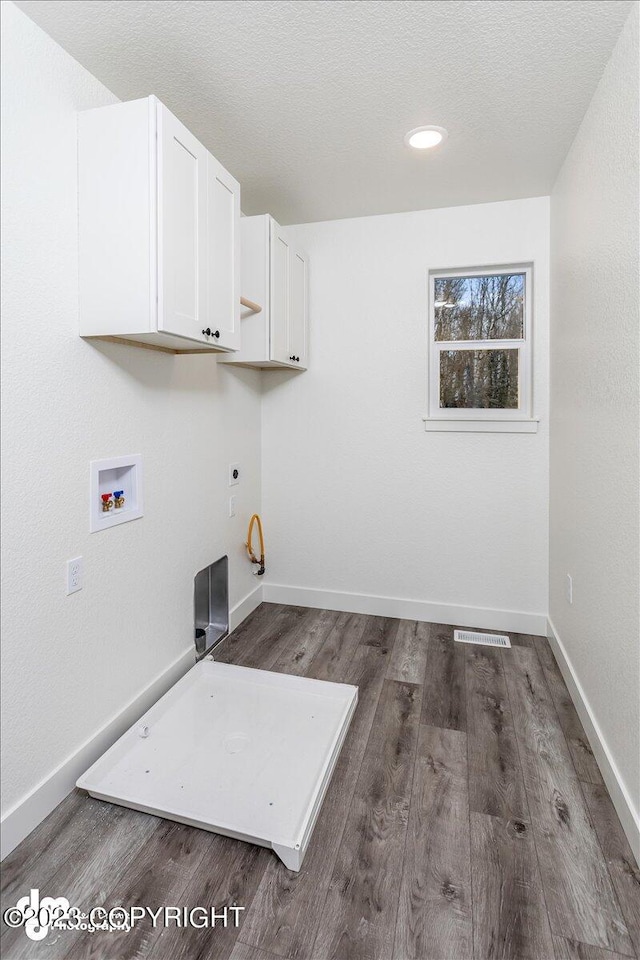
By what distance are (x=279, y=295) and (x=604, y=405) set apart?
1734 millimetres

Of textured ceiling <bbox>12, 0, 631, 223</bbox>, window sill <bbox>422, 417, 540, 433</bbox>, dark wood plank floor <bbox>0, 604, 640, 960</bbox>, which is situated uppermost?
textured ceiling <bbox>12, 0, 631, 223</bbox>

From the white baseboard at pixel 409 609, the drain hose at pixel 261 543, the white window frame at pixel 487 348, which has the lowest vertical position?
the white baseboard at pixel 409 609

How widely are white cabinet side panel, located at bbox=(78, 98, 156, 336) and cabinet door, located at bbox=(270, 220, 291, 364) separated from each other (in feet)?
3.46

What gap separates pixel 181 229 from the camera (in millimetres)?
1747

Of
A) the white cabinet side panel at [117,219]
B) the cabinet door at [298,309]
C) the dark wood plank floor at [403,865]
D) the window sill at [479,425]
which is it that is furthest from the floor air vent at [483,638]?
the white cabinet side panel at [117,219]

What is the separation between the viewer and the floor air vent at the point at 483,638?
285cm

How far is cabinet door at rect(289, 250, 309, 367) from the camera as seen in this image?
2926mm

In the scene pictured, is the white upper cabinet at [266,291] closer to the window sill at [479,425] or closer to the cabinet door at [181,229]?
the cabinet door at [181,229]

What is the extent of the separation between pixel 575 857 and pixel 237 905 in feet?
3.21

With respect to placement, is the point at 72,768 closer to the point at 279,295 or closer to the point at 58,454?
the point at 58,454

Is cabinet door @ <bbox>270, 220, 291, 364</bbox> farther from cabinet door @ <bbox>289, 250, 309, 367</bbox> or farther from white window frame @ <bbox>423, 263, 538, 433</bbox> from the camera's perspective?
white window frame @ <bbox>423, 263, 538, 433</bbox>

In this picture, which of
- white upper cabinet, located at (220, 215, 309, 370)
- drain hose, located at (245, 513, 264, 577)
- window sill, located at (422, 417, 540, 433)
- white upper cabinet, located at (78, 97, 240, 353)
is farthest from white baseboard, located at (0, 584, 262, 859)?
window sill, located at (422, 417, 540, 433)

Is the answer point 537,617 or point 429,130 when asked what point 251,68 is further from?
point 537,617

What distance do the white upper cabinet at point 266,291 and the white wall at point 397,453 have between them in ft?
1.39
